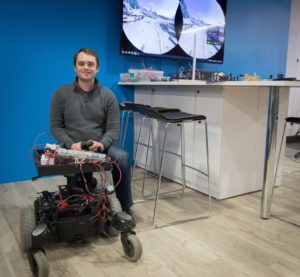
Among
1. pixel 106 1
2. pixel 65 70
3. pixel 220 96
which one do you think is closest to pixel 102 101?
pixel 220 96

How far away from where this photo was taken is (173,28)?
350 centimetres

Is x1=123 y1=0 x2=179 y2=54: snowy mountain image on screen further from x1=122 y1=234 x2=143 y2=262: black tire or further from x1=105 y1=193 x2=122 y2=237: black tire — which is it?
x1=122 y1=234 x2=143 y2=262: black tire

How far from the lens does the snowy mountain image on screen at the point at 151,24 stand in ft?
10.5

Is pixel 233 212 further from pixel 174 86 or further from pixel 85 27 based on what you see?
pixel 85 27

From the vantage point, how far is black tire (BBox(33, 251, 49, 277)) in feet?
4.62

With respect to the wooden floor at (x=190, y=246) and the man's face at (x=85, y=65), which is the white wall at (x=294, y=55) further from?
the man's face at (x=85, y=65)

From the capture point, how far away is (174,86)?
2.87 meters

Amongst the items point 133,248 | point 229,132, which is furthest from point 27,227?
point 229,132

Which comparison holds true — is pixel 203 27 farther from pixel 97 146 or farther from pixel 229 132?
pixel 97 146

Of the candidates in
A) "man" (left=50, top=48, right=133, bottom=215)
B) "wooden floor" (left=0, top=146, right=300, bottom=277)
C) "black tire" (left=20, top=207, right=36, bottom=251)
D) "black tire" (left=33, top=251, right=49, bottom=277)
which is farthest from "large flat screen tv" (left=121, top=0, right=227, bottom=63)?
"black tire" (left=33, top=251, right=49, bottom=277)

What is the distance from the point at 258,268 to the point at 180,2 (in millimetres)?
2871

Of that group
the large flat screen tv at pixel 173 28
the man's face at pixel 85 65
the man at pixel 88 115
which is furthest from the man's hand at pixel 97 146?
the large flat screen tv at pixel 173 28

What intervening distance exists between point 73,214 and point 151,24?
2.35 meters

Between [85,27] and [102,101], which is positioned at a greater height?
[85,27]
